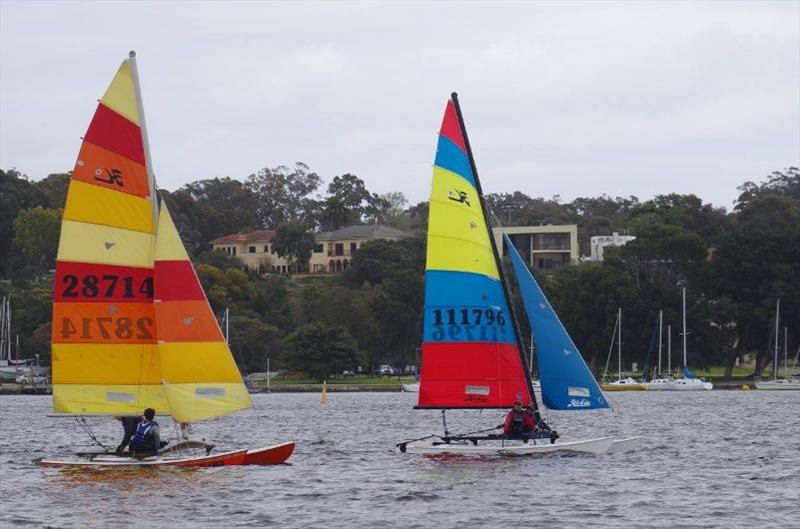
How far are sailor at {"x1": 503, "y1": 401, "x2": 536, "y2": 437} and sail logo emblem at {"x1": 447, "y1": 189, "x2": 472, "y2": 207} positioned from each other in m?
5.71

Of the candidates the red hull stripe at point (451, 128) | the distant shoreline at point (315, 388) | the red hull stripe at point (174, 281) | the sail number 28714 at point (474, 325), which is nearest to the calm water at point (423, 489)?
the sail number 28714 at point (474, 325)

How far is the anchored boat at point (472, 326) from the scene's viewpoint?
42.9 metres

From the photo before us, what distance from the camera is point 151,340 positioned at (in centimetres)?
4009

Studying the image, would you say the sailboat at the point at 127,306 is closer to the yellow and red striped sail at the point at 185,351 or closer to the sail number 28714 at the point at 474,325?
the yellow and red striped sail at the point at 185,351

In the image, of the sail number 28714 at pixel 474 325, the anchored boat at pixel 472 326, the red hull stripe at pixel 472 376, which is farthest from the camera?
the sail number 28714 at pixel 474 325

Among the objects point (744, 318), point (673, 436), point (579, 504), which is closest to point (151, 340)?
point (579, 504)

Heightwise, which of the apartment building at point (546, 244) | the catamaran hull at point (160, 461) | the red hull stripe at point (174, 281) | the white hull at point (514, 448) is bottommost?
the catamaran hull at point (160, 461)

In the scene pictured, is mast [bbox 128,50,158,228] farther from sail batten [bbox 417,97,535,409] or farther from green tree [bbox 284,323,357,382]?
green tree [bbox 284,323,357,382]

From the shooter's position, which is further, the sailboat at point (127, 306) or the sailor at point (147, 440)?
the sailboat at point (127, 306)

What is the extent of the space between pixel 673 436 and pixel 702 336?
77.0 meters

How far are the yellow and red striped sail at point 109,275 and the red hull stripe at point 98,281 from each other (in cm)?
3

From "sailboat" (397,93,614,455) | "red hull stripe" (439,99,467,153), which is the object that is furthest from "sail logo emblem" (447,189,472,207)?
"red hull stripe" (439,99,467,153)

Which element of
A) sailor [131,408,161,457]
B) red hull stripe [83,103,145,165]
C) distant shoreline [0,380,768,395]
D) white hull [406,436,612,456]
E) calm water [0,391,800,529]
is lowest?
calm water [0,391,800,529]

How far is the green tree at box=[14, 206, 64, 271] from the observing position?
17800 centimetres
